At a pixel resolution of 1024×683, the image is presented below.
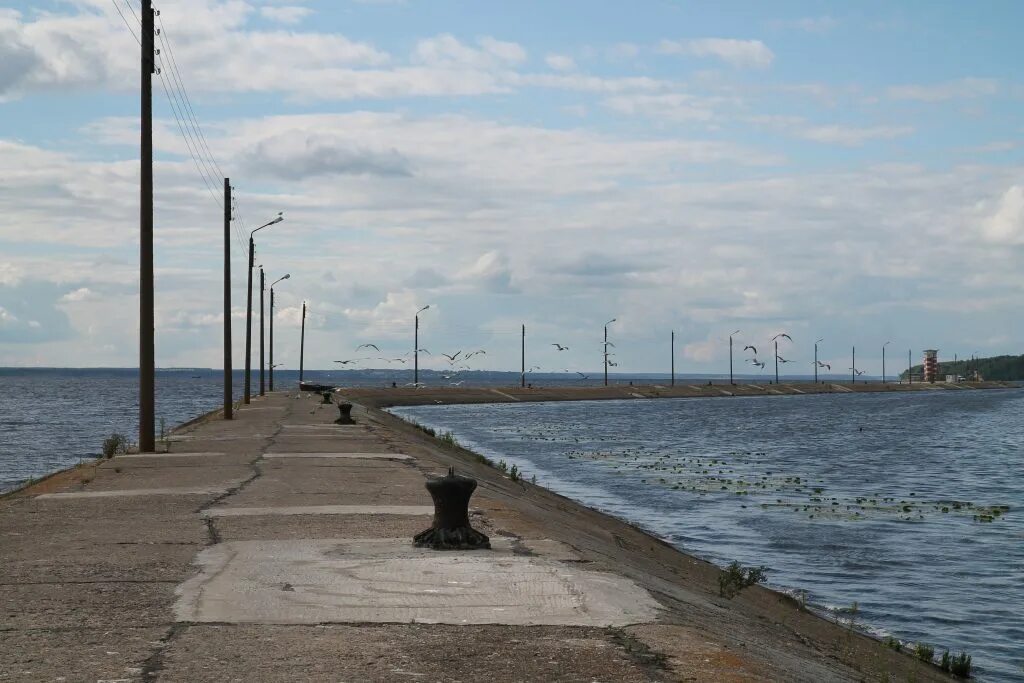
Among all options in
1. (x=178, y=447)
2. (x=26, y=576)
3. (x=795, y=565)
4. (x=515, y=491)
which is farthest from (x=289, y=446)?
(x=26, y=576)

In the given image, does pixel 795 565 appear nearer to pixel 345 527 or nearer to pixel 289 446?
pixel 345 527

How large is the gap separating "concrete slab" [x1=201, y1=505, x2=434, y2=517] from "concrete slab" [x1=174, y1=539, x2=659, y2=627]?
110 inches

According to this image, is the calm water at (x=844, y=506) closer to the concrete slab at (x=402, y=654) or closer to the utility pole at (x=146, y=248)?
the concrete slab at (x=402, y=654)

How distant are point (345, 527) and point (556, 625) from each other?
569 cm

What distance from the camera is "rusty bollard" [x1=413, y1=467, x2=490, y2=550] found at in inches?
461

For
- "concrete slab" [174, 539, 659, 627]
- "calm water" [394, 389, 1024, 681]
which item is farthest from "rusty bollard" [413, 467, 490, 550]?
"calm water" [394, 389, 1024, 681]

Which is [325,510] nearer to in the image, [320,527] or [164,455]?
[320,527]

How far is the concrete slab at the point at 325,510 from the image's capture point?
1502 cm

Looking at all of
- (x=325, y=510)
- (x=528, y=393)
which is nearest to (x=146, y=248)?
(x=325, y=510)

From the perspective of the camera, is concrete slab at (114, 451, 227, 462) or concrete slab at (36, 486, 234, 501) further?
concrete slab at (114, 451, 227, 462)

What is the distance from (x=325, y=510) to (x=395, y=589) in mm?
5859

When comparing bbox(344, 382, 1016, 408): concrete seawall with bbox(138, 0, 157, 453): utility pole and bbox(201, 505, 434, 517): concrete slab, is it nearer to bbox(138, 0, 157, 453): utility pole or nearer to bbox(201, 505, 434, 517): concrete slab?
bbox(138, 0, 157, 453): utility pole

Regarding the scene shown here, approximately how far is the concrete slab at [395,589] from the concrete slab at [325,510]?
110 inches

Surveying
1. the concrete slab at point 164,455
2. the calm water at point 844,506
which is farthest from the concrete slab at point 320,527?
the concrete slab at point 164,455
